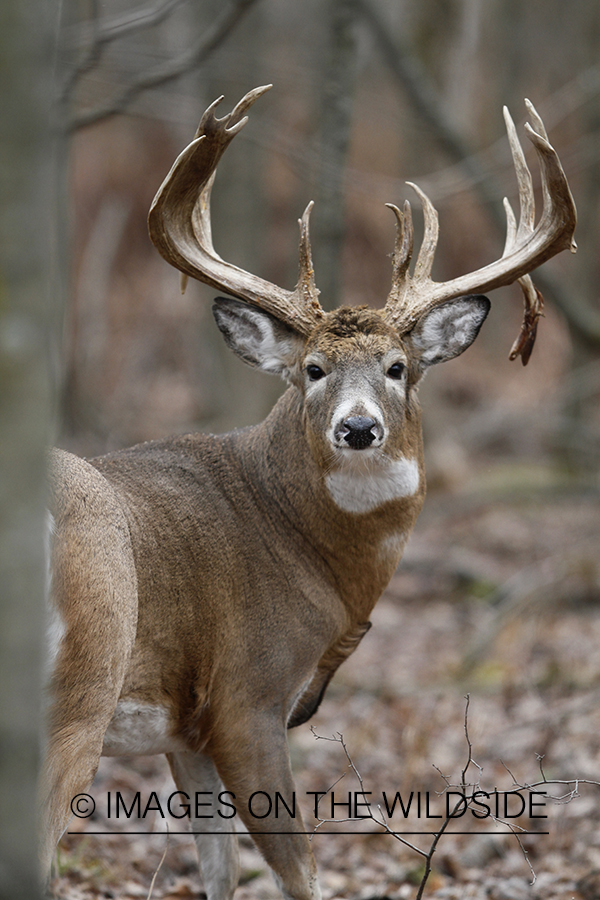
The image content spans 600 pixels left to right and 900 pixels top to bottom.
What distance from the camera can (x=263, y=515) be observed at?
4848 millimetres

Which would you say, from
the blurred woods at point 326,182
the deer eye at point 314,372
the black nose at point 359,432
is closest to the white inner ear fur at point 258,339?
the deer eye at point 314,372

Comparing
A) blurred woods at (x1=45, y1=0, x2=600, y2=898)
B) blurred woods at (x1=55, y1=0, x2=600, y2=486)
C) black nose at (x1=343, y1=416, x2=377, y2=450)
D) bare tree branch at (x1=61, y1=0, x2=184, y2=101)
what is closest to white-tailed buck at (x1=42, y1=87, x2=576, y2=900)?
black nose at (x1=343, y1=416, x2=377, y2=450)

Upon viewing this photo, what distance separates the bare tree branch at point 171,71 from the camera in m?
6.12

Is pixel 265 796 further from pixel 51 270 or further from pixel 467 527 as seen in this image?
pixel 467 527

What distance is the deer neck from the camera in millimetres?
4754

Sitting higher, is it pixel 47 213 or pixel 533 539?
pixel 47 213

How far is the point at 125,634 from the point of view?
12.8 ft

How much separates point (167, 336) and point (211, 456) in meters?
14.9

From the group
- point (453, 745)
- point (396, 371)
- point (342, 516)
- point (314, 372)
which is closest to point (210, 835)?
point (342, 516)

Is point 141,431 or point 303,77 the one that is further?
point 141,431

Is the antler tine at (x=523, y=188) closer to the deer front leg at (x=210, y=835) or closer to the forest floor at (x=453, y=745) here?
the forest floor at (x=453, y=745)

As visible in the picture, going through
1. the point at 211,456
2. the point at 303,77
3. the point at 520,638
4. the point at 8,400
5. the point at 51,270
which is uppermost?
the point at 303,77

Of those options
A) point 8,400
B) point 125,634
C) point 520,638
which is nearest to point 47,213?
point 8,400

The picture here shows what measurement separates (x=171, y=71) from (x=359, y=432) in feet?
10.8
